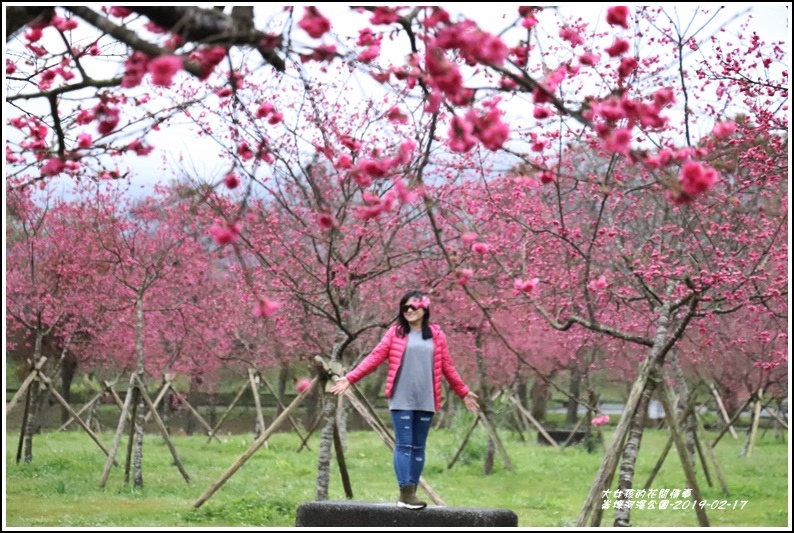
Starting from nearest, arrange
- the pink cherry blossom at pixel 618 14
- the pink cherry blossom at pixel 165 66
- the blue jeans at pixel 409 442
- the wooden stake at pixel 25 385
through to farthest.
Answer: the pink cherry blossom at pixel 165 66 → the pink cherry blossom at pixel 618 14 → the blue jeans at pixel 409 442 → the wooden stake at pixel 25 385

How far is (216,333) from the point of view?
21.7 metres

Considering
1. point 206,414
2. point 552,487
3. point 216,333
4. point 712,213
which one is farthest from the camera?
point 206,414

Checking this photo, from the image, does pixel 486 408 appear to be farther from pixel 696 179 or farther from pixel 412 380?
pixel 696 179

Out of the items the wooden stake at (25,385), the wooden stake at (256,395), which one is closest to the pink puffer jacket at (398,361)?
the wooden stake at (25,385)

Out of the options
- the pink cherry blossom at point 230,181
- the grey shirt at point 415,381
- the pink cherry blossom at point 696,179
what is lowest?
the grey shirt at point 415,381

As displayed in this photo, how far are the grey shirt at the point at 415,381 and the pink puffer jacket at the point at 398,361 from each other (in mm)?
40

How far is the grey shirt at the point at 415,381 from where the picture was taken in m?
6.71

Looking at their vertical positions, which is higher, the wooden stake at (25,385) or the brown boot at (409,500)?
the wooden stake at (25,385)

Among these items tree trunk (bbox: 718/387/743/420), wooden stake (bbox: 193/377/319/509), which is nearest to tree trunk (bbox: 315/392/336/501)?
wooden stake (bbox: 193/377/319/509)

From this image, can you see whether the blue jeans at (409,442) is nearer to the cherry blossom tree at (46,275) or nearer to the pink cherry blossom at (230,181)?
the pink cherry blossom at (230,181)

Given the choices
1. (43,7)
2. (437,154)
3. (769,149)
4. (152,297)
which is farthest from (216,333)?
(43,7)

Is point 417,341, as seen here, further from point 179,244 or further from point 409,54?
point 179,244

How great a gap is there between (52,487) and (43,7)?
931 centimetres

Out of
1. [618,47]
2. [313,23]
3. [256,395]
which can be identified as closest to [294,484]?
[256,395]
